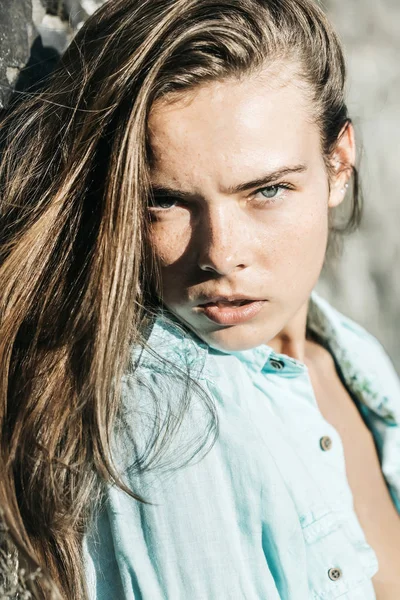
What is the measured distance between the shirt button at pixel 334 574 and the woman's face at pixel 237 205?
480mm

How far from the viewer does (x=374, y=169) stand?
2.75m

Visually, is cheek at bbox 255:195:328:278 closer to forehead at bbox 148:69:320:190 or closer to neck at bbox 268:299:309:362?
forehead at bbox 148:69:320:190

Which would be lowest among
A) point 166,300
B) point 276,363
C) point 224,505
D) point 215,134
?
point 224,505

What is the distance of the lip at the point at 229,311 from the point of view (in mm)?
1518

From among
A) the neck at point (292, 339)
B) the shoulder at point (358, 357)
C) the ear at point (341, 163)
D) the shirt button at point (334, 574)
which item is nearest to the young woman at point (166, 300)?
the shirt button at point (334, 574)

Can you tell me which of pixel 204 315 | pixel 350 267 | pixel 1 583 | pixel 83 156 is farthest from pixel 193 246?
pixel 350 267

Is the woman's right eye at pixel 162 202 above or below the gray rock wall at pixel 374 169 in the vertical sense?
below

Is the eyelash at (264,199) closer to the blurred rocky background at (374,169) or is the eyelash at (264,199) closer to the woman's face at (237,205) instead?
the woman's face at (237,205)

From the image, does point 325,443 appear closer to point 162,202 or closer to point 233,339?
point 233,339

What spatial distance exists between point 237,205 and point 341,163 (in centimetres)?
44

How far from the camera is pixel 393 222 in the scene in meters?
2.81

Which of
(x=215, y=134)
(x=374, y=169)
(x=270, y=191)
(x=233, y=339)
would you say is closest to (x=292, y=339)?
(x=233, y=339)

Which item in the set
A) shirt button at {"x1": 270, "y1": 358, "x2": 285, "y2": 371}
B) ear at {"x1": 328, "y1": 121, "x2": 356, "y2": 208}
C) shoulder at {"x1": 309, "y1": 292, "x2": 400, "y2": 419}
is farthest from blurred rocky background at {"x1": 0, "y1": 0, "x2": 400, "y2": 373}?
shirt button at {"x1": 270, "y1": 358, "x2": 285, "y2": 371}

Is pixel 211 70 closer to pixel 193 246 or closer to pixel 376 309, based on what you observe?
pixel 193 246
